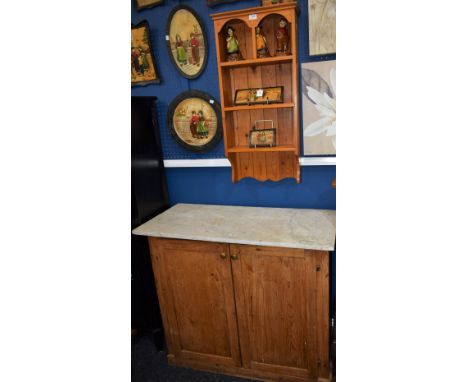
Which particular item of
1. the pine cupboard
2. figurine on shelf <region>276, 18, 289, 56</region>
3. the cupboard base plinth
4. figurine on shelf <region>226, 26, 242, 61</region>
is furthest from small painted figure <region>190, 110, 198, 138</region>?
the cupboard base plinth

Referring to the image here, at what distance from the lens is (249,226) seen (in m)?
1.83

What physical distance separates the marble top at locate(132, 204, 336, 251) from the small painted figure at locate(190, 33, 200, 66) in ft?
3.45

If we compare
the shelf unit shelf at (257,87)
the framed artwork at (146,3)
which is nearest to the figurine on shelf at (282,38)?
the shelf unit shelf at (257,87)

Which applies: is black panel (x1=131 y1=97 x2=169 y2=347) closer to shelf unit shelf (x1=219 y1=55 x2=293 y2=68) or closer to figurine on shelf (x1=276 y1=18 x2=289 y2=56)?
shelf unit shelf (x1=219 y1=55 x2=293 y2=68)

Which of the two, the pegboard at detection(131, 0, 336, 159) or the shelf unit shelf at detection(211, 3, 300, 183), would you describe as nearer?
the shelf unit shelf at detection(211, 3, 300, 183)

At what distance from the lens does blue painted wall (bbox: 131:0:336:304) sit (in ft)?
6.60

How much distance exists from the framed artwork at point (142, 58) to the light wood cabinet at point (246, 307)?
1.24 meters

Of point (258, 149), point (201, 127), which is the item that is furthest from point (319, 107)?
point (201, 127)

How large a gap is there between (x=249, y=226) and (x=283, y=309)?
1.69ft

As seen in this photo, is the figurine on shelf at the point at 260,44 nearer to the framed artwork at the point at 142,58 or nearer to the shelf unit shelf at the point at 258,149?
the shelf unit shelf at the point at 258,149

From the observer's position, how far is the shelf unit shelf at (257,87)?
1710 millimetres
